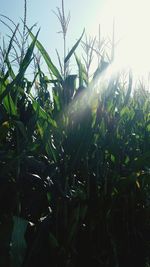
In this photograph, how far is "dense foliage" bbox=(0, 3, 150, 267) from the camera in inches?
47.4

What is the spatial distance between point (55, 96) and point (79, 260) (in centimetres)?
55

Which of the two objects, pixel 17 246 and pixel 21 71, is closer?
pixel 17 246

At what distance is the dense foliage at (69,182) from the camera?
1203mm

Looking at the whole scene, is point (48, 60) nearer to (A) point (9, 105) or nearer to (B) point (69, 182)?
(A) point (9, 105)

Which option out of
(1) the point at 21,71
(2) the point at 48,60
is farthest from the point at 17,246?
(2) the point at 48,60

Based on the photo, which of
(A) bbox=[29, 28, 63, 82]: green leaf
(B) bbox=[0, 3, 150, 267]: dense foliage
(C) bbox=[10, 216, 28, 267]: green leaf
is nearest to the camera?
(C) bbox=[10, 216, 28, 267]: green leaf

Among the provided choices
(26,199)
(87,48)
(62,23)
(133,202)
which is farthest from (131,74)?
(26,199)

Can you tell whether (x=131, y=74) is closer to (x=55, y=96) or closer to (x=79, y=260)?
(x=55, y=96)

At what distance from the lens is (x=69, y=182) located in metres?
1.34

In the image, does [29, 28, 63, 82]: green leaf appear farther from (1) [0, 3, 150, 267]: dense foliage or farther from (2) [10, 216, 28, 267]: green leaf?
(2) [10, 216, 28, 267]: green leaf

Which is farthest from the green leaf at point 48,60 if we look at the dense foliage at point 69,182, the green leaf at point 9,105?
the green leaf at point 9,105

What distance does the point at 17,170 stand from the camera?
46.7 inches

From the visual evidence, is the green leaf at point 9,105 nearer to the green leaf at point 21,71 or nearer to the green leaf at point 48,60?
the green leaf at point 21,71

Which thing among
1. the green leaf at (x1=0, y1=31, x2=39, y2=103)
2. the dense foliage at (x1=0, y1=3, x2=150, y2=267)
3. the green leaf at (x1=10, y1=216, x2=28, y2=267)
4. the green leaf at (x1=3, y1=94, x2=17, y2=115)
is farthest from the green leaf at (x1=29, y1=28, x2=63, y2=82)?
the green leaf at (x1=10, y1=216, x2=28, y2=267)
